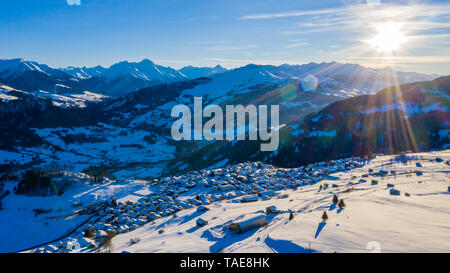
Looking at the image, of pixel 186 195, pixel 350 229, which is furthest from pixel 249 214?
pixel 186 195

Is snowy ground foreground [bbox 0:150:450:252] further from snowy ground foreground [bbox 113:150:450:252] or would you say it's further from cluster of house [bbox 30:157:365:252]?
cluster of house [bbox 30:157:365:252]

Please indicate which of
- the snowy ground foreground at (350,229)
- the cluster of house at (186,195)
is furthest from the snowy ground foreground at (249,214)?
the cluster of house at (186,195)

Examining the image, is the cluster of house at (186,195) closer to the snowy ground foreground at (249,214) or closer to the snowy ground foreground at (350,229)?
the snowy ground foreground at (249,214)

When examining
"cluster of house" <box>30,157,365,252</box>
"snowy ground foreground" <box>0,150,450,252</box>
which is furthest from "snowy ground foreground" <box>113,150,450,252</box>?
"cluster of house" <box>30,157,365,252</box>

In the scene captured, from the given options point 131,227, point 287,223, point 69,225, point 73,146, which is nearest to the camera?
point 287,223

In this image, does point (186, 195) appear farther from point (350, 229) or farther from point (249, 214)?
point (350, 229)
